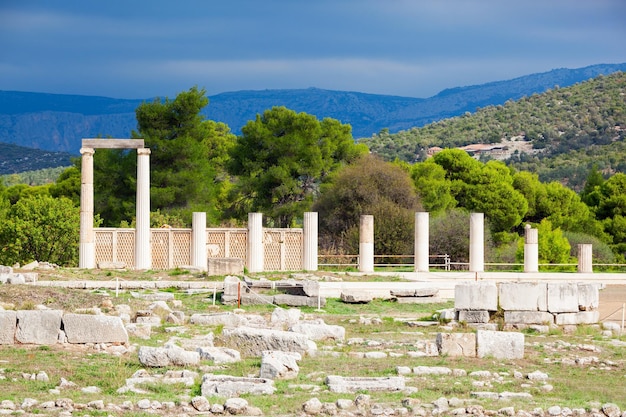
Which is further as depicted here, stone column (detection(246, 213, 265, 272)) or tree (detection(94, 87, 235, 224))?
tree (detection(94, 87, 235, 224))

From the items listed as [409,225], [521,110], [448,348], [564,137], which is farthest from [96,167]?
[521,110]

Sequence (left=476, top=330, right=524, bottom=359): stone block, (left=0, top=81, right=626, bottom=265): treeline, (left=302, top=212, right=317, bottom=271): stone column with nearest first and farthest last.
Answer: (left=476, top=330, right=524, bottom=359): stone block < (left=302, top=212, right=317, bottom=271): stone column < (left=0, top=81, right=626, bottom=265): treeline

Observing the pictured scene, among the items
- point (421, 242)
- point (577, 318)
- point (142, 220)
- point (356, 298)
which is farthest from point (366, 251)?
point (577, 318)

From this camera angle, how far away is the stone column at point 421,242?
4381cm

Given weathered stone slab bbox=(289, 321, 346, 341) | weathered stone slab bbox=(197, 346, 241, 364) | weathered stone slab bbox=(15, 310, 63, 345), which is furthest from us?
weathered stone slab bbox=(289, 321, 346, 341)

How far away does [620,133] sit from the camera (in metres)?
98.1

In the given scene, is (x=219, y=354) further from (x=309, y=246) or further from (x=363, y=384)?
(x=309, y=246)

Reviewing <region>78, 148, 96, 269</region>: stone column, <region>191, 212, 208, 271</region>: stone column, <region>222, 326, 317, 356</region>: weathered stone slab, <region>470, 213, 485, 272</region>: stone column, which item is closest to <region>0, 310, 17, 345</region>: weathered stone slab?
<region>222, 326, 317, 356</region>: weathered stone slab

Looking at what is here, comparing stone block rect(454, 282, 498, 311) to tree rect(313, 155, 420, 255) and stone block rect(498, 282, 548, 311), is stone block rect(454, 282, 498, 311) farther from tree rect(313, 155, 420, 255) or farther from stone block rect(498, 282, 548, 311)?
tree rect(313, 155, 420, 255)

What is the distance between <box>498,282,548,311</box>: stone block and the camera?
24.5 metres

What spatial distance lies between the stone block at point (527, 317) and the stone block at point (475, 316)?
0.48 metres

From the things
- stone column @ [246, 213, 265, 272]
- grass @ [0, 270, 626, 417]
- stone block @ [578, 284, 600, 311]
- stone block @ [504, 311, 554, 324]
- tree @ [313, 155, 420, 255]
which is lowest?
grass @ [0, 270, 626, 417]

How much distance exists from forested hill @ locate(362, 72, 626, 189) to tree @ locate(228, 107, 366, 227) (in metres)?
30.0

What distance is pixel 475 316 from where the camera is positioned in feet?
79.8
